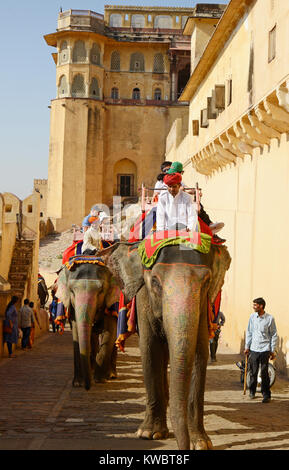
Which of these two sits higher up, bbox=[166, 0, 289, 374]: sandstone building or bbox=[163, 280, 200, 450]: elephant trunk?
bbox=[166, 0, 289, 374]: sandstone building

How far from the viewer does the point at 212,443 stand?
7367mm

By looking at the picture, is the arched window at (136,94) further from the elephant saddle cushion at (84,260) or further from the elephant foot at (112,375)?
the elephant saddle cushion at (84,260)

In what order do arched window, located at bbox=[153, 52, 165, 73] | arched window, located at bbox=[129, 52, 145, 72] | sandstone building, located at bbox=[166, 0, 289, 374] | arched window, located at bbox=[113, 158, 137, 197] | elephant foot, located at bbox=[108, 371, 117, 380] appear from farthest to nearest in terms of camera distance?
arched window, located at bbox=[153, 52, 165, 73], arched window, located at bbox=[129, 52, 145, 72], arched window, located at bbox=[113, 158, 137, 197], sandstone building, located at bbox=[166, 0, 289, 374], elephant foot, located at bbox=[108, 371, 117, 380]

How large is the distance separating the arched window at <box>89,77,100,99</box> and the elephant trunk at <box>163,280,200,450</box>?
2020 inches

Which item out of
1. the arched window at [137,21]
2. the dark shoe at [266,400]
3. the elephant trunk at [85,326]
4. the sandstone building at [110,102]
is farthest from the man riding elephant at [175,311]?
the arched window at [137,21]

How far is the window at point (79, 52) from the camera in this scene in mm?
55969

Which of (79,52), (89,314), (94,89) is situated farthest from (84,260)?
(79,52)

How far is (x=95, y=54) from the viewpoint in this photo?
56.8m

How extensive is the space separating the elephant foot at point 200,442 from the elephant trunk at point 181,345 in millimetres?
999

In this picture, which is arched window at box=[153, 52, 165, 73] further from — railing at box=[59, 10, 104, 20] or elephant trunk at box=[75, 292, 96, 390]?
elephant trunk at box=[75, 292, 96, 390]

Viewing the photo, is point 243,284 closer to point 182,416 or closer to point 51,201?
point 182,416

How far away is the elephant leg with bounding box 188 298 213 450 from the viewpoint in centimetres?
701

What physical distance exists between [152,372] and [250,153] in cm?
1103

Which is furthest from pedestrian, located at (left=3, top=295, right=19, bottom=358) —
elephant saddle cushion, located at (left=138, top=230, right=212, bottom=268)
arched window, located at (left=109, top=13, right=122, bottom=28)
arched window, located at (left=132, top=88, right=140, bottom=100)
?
arched window, located at (left=109, top=13, right=122, bottom=28)
